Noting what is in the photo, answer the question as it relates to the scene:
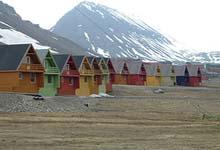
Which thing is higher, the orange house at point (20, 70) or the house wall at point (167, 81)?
the orange house at point (20, 70)

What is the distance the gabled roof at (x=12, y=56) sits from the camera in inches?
2377

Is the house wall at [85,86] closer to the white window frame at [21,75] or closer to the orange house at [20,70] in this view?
the orange house at [20,70]

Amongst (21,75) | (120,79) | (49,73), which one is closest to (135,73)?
(120,79)

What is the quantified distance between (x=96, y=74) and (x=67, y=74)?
33.2 feet

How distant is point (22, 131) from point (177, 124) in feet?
40.3

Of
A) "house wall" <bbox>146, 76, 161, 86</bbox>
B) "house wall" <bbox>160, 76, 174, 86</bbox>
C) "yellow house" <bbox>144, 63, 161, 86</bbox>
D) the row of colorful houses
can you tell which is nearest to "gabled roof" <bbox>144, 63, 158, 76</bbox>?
"yellow house" <bbox>144, 63, 161, 86</bbox>

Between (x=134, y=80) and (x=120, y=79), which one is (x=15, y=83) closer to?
(x=120, y=79)

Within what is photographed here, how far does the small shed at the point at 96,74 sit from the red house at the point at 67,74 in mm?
5741

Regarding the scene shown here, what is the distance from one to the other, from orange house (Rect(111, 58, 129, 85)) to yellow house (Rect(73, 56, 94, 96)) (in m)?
25.8

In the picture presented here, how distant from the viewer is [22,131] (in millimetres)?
29203

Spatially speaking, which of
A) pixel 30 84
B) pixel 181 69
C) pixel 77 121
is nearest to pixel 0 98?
pixel 77 121

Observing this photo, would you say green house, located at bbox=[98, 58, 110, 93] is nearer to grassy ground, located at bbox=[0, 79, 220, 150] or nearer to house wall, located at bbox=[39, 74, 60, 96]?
house wall, located at bbox=[39, 74, 60, 96]

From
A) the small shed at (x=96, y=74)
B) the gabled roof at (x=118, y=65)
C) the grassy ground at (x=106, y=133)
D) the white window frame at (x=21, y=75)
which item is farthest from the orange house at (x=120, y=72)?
the grassy ground at (x=106, y=133)

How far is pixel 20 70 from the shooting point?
199ft
